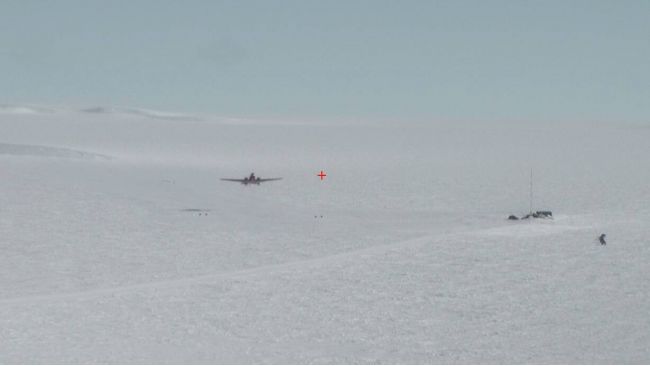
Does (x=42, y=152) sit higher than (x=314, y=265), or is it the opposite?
(x=42, y=152)

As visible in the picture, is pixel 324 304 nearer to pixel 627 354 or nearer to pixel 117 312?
pixel 117 312

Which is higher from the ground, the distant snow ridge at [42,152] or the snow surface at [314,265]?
the distant snow ridge at [42,152]

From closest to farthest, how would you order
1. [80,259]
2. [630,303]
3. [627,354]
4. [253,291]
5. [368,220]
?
[627,354] → [630,303] → [253,291] → [80,259] → [368,220]

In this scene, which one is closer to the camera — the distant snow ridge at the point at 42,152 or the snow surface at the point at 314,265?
the snow surface at the point at 314,265

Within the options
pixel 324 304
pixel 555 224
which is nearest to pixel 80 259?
pixel 324 304
